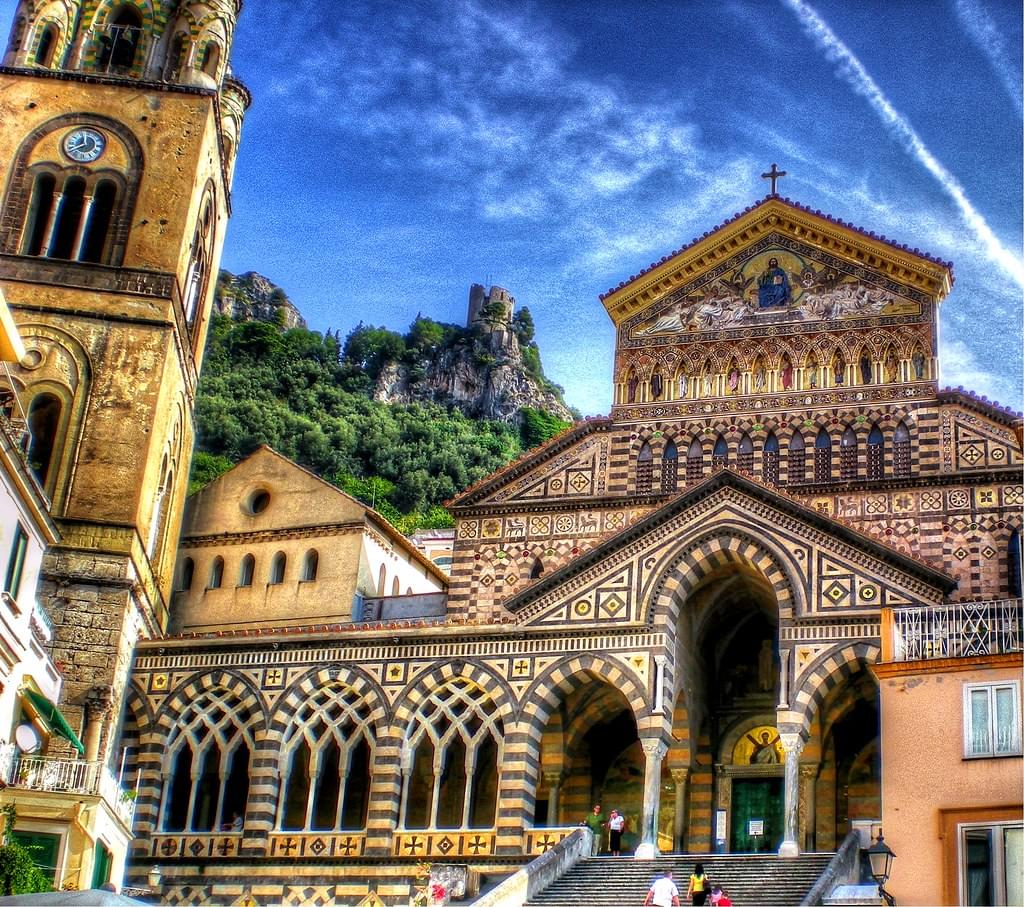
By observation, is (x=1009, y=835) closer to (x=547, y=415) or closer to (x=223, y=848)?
(x=223, y=848)

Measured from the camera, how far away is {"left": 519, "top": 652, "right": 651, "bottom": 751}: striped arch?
104 feet

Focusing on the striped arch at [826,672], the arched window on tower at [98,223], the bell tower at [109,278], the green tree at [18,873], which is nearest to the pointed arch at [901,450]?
the striped arch at [826,672]

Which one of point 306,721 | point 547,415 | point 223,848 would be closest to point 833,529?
point 306,721

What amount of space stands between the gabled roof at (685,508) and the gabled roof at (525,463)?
5083 mm

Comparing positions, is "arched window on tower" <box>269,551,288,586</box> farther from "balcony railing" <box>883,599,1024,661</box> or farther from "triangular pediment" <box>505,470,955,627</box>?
"balcony railing" <box>883,599,1024,661</box>

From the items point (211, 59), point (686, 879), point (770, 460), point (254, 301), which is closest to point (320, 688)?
point (686, 879)

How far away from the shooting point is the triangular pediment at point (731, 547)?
100 ft

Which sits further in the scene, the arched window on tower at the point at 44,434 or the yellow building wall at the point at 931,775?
the arched window on tower at the point at 44,434

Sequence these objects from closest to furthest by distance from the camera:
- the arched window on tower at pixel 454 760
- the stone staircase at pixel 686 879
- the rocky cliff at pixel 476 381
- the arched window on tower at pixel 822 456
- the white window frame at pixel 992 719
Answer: the white window frame at pixel 992 719 → the stone staircase at pixel 686 879 → the arched window on tower at pixel 454 760 → the arched window on tower at pixel 822 456 → the rocky cliff at pixel 476 381

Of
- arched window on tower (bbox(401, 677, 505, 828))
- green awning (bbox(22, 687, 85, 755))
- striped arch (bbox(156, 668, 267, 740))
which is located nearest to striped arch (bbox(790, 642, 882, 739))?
arched window on tower (bbox(401, 677, 505, 828))

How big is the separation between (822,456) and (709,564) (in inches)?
213

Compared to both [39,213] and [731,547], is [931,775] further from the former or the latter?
[39,213]

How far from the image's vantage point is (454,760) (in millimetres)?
34656

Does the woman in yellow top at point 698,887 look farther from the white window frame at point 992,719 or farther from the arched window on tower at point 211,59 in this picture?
the arched window on tower at point 211,59
